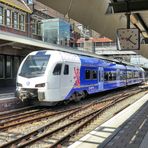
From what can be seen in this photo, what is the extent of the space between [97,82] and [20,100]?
25.7ft

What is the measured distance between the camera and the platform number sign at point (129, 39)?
13594 mm

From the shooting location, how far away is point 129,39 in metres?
13.6

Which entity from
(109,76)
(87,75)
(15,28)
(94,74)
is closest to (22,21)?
(15,28)

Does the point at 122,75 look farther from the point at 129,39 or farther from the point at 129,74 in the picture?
the point at 129,39

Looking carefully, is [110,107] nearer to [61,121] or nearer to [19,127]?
[61,121]

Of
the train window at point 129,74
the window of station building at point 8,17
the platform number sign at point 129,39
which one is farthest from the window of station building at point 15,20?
the platform number sign at point 129,39

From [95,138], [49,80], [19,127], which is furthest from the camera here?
[49,80]

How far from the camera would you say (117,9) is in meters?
13.3

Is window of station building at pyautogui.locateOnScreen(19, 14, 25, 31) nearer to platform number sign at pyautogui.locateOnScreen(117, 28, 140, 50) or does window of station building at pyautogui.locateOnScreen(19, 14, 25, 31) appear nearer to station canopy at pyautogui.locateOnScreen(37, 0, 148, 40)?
station canopy at pyautogui.locateOnScreen(37, 0, 148, 40)

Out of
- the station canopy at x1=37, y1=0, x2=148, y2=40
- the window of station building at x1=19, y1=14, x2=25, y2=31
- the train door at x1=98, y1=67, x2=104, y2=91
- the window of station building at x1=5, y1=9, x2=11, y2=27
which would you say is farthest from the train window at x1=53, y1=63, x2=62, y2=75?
the window of station building at x1=19, y1=14, x2=25, y2=31

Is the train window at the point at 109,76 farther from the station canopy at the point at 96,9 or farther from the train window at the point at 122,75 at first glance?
the station canopy at the point at 96,9

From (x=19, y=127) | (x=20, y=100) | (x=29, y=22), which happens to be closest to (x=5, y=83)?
(x=20, y=100)

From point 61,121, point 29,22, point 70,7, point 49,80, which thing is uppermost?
point 29,22

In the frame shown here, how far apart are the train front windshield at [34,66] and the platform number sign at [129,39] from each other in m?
5.49
